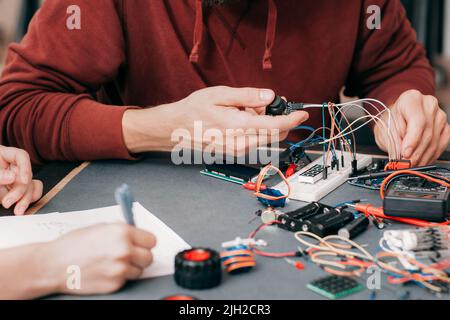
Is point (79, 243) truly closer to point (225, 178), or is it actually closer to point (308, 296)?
point (308, 296)

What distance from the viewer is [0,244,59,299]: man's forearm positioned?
1.93 feet

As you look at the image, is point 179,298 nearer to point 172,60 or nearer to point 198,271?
point 198,271

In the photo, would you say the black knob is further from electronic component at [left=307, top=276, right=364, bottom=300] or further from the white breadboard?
electronic component at [left=307, top=276, right=364, bottom=300]

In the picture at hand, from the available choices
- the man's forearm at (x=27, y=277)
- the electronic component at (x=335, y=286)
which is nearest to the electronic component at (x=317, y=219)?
the electronic component at (x=335, y=286)

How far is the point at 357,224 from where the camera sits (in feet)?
2.43

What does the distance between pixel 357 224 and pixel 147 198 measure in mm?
361

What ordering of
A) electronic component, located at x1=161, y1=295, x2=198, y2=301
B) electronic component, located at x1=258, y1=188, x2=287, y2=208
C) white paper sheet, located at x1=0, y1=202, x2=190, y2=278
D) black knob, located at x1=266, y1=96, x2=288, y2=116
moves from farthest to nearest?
black knob, located at x1=266, y1=96, x2=288, y2=116, electronic component, located at x1=258, y1=188, x2=287, y2=208, white paper sheet, located at x1=0, y1=202, x2=190, y2=278, electronic component, located at x1=161, y1=295, x2=198, y2=301

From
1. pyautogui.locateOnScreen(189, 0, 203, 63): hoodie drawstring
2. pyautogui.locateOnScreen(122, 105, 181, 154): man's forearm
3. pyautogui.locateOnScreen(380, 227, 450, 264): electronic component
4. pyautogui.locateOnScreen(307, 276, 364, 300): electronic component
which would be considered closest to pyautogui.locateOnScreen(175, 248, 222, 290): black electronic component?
pyautogui.locateOnScreen(307, 276, 364, 300): electronic component

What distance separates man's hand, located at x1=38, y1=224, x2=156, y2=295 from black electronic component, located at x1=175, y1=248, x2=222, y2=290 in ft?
0.15

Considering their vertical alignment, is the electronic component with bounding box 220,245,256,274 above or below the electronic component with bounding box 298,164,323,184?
below

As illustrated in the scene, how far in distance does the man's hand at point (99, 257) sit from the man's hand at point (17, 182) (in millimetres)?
260

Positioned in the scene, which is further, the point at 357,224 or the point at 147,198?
the point at 147,198

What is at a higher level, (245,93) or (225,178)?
(245,93)

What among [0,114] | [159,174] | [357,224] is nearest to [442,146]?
[357,224]
